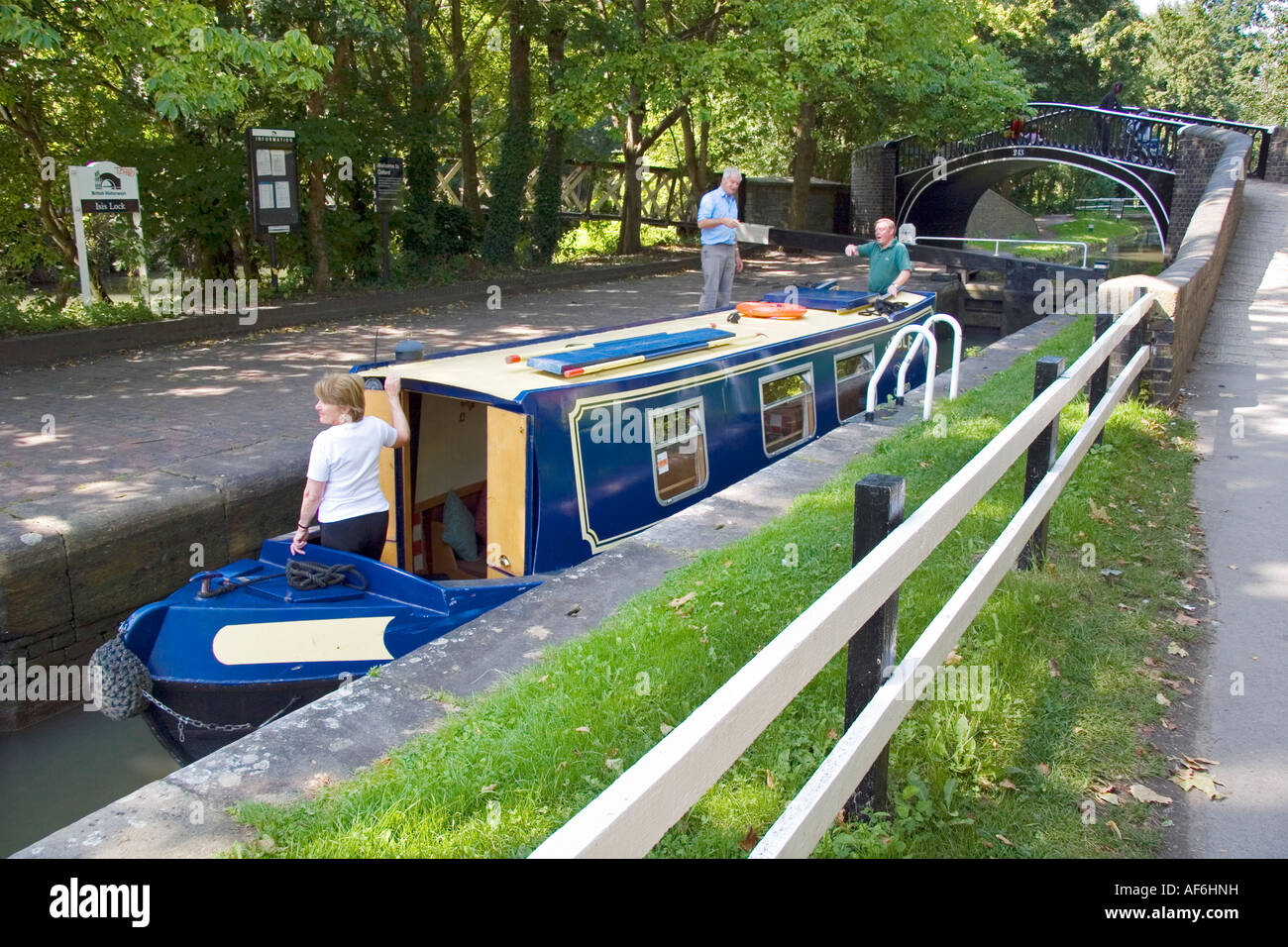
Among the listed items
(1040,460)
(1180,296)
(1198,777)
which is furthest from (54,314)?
(1198,777)

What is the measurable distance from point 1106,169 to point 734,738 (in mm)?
28482

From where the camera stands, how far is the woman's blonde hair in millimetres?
5793

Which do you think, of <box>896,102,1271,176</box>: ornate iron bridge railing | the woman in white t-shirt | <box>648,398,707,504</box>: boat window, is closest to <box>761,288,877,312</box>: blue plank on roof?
<box>648,398,707,504</box>: boat window

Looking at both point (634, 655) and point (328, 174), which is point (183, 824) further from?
point (328, 174)

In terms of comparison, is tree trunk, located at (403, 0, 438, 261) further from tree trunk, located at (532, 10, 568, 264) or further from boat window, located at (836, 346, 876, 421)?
boat window, located at (836, 346, 876, 421)

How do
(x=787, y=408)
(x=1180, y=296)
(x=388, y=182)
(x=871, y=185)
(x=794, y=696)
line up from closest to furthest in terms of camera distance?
(x=794, y=696) → (x=1180, y=296) → (x=787, y=408) → (x=388, y=182) → (x=871, y=185)

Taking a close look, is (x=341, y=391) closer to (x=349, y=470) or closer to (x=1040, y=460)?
(x=349, y=470)

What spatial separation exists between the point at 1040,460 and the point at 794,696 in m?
3.16

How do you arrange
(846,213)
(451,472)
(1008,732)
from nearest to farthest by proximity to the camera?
(1008,732) < (451,472) < (846,213)

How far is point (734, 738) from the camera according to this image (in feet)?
6.93

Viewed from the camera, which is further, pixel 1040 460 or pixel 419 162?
pixel 419 162

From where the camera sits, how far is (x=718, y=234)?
11711 mm

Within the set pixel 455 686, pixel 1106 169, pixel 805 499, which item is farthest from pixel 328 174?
pixel 1106 169

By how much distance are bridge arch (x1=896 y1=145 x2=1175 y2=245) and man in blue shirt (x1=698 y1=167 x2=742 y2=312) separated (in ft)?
53.0
